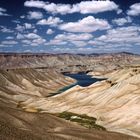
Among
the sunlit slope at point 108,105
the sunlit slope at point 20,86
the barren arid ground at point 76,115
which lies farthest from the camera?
the sunlit slope at point 20,86

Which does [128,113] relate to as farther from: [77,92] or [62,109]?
[77,92]

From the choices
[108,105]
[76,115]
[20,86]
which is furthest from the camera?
[20,86]

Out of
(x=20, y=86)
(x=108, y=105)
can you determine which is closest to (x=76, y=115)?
(x=108, y=105)

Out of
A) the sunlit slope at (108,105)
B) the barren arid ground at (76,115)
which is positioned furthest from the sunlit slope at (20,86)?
the sunlit slope at (108,105)

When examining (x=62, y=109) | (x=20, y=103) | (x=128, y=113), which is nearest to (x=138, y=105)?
(x=128, y=113)

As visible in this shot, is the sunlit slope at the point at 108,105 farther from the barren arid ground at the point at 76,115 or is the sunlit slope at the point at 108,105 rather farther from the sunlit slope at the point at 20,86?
the sunlit slope at the point at 20,86

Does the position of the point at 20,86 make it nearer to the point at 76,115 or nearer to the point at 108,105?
the point at 108,105

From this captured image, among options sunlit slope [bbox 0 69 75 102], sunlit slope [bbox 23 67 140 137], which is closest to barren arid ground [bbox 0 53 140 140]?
sunlit slope [bbox 23 67 140 137]

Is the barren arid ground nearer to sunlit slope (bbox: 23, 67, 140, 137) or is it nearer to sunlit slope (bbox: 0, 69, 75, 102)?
sunlit slope (bbox: 23, 67, 140, 137)
